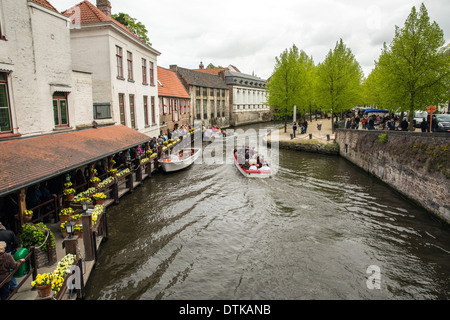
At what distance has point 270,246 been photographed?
999 cm

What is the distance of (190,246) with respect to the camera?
991 cm

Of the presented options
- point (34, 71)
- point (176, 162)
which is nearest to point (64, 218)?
point (34, 71)

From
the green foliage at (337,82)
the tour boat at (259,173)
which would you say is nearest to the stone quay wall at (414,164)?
the tour boat at (259,173)

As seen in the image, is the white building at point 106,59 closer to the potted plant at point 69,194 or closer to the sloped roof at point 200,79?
the potted plant at point 69,194

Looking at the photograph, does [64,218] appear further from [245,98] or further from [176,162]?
[245,98]

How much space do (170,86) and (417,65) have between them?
25493 millimetres

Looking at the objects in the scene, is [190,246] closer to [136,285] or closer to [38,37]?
[136,285]

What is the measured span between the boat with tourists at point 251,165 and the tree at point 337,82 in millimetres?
15515

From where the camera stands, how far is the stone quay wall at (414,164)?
37.3 ft

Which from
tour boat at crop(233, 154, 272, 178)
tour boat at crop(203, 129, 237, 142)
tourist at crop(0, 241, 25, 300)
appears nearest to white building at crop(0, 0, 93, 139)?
tourist at crop(0, 241, 25, 300)

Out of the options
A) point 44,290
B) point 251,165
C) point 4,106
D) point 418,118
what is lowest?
point 44,290

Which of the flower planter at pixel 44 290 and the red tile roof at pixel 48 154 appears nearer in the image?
the flower planter at pixel 44 290

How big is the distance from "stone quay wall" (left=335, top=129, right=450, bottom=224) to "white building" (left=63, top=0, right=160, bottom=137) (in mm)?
16927
